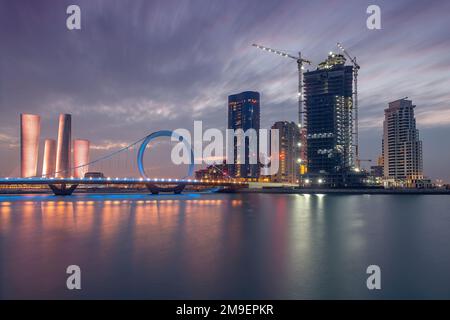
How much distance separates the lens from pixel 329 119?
173500 millimetres

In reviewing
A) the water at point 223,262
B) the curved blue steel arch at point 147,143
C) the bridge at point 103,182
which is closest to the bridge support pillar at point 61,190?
the bridge at point 103,182

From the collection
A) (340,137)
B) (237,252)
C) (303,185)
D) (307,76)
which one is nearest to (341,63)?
(307,76)

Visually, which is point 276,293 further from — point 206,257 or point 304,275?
point 206,257

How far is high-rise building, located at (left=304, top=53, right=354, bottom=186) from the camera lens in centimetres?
16962

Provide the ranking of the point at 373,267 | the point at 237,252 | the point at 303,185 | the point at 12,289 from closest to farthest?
the point at 12,289 → the point at 373,267 → the point at 237,252 → the point at 303,185

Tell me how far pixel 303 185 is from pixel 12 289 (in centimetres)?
16009

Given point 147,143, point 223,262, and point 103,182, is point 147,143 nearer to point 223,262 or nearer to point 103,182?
point 103,182

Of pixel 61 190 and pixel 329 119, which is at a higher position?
pixel 329 119

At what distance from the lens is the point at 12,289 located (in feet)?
39.2

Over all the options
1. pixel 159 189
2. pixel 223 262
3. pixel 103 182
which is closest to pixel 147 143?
pixel 159 189

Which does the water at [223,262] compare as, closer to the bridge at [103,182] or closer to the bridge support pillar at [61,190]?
the bridge at [103,182]

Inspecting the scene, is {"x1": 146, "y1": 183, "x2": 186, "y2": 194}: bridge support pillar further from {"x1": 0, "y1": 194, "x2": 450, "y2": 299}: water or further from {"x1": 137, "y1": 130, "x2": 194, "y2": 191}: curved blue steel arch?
{"x1": 0, "y1": 194, "x2": 450, "y2": 299}: water

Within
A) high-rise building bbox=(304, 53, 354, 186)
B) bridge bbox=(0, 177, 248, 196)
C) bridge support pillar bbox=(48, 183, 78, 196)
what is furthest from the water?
high-rise building bbox=(304, 53, 354, 186)
